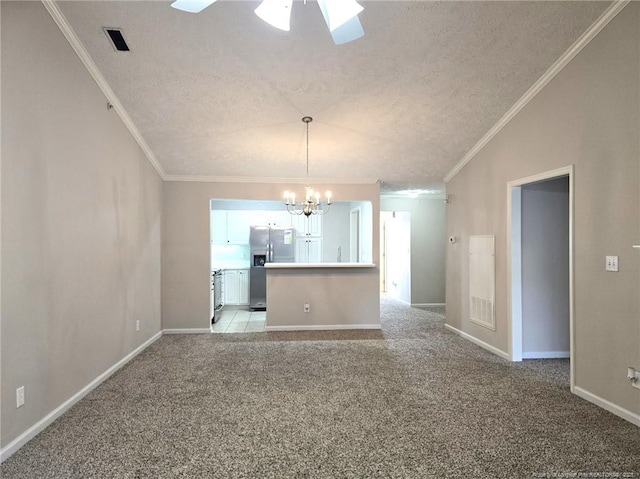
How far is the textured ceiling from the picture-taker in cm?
249

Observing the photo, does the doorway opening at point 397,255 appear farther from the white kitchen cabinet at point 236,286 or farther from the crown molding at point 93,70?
the crown molding at point 93,70

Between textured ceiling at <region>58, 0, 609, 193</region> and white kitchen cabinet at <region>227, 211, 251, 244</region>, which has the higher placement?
textured ceiling at <region>58, 0, 609, 193</region>

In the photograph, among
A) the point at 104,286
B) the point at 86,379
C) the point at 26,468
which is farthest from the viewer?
the point at 104,286

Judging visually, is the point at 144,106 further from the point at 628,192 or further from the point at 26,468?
the point at 628,192

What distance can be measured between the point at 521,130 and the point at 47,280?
177 inches

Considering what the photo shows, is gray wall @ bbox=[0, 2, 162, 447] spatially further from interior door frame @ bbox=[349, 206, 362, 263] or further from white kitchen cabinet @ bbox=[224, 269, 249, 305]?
interior door frame @ bbox=[349, 206, 362, 263]

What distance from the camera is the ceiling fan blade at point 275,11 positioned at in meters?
1.80

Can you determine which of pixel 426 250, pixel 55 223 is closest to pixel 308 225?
pixel 426 250

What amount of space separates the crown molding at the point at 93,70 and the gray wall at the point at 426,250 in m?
4.84

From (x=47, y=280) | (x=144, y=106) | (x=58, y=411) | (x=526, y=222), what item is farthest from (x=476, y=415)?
(x=144, y=106)

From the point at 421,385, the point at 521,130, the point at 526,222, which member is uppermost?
the point at 521,130

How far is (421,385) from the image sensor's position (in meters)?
3.04

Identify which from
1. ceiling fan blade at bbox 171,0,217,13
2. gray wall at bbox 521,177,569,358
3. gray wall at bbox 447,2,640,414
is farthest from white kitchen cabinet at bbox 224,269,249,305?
ceiling fan blade at bbox 171,0,217,13

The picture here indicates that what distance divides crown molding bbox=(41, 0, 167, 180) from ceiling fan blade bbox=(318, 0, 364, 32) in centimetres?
207
